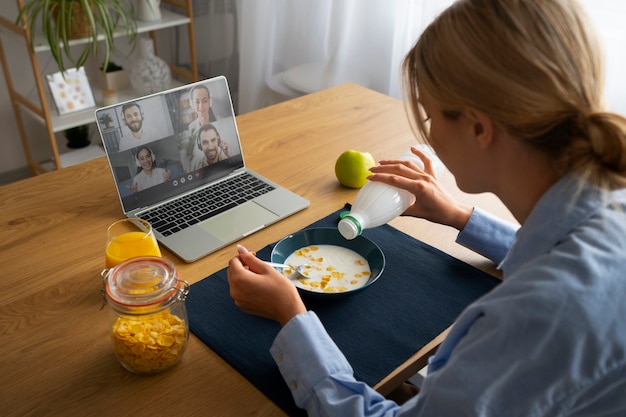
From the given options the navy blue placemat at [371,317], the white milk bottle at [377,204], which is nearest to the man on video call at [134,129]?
the navy blue placemat at [371,317]

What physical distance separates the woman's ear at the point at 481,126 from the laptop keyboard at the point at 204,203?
0.64 m

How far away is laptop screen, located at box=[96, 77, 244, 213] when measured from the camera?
1.19 m

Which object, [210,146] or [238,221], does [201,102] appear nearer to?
[210,146]

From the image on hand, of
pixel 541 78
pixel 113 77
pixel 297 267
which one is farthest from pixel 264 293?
pixel 113 77

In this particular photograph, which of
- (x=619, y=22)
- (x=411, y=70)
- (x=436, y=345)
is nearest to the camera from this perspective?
(x=411, y=70)

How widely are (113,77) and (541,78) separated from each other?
2.52m

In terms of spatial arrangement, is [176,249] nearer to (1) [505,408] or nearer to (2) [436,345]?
(2) [436,345]

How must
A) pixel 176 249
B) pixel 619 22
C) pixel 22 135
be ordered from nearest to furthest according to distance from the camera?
1. pixel 176 249
2. pixel 619 22
3. pixel 22 135

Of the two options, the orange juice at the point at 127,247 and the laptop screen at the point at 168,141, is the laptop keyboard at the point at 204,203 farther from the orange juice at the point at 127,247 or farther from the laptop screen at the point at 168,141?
the orange juice at the point at 127,247

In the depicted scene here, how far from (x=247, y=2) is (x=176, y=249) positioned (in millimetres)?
2132

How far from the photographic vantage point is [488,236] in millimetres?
1145

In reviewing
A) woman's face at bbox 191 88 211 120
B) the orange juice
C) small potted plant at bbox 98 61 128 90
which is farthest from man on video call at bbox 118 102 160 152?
small potted plant at bbox 98 61 128 90

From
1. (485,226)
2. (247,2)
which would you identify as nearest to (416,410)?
(485,226)

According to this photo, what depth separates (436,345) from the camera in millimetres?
952
